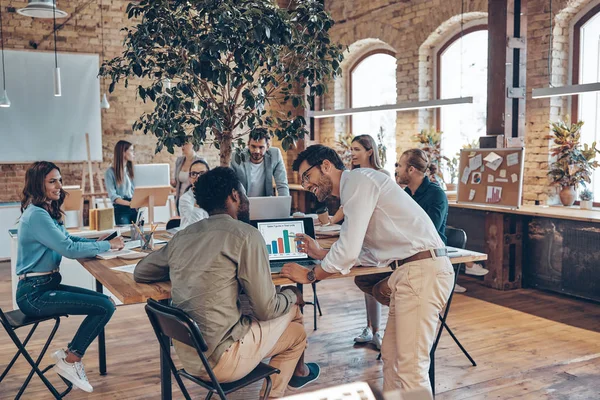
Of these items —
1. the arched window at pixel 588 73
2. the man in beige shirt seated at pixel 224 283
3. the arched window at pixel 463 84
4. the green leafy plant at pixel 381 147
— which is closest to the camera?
the man in beige shirt seated at pixel 224 283

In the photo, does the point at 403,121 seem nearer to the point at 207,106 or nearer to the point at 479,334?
the point at 479,334

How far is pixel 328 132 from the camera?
10.7m

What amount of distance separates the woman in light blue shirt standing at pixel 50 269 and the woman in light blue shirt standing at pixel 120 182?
3.31 metres

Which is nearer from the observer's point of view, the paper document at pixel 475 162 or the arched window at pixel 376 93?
the paper document at pixel 475 162

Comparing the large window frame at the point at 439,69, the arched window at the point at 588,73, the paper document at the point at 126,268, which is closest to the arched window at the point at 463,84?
the large window frame at the point at 439,69

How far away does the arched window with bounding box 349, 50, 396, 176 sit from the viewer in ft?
31.8

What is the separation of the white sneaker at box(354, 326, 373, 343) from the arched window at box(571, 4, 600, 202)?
3.63 meters

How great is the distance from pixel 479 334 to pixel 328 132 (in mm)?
6317

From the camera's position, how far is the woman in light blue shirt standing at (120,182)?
6.98m

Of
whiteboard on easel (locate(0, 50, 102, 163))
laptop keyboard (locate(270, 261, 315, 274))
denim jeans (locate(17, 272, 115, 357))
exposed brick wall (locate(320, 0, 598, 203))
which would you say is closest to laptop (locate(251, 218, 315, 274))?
laptop keyboard (locate(270, 261, 315, 274))

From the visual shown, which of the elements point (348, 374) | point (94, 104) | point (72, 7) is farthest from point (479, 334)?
point (72, 7)

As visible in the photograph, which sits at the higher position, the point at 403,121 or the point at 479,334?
the point at 403,121

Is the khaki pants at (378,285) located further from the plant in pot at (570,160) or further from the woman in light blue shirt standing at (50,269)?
the plant in pot at (570,160)

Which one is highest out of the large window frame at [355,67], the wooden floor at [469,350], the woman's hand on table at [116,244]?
the large window frame at [355,67]
